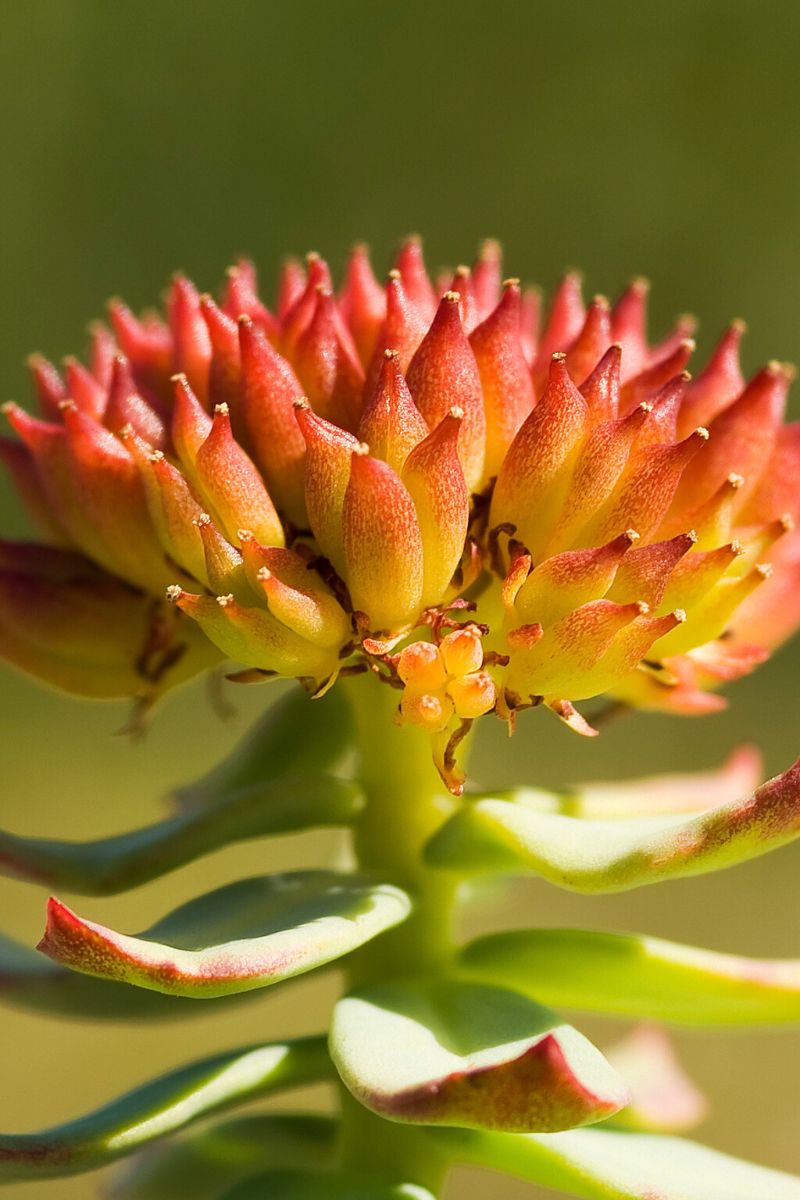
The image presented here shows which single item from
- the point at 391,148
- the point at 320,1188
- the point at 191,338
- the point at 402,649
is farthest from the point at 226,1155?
the point at 391,148

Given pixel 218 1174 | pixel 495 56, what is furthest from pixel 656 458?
pixel 495 56

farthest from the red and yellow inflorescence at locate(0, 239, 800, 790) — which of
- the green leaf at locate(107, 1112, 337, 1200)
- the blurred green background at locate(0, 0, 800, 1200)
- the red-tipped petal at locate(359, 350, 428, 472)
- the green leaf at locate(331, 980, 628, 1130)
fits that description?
the blurred green background at locate(0, 0, 800, 1200)

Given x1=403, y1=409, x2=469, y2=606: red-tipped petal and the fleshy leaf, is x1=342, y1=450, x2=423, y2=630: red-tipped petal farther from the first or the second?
the fleshy leaf

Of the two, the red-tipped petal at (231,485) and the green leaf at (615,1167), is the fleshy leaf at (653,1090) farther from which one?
the red-tipped petal at (231,485)

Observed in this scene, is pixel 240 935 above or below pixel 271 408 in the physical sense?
below

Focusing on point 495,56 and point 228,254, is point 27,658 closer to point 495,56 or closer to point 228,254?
point 228,254

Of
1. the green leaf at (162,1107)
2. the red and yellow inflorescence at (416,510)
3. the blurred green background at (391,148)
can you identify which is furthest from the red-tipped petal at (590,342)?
the blurred green background at (391,148)

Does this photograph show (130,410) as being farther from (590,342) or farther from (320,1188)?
(320,1188)
